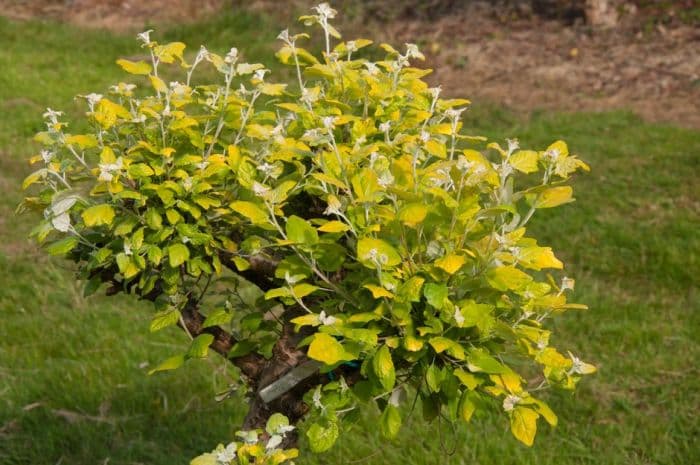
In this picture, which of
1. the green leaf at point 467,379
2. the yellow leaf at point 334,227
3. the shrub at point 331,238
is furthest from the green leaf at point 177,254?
the green leaf at point 467,379

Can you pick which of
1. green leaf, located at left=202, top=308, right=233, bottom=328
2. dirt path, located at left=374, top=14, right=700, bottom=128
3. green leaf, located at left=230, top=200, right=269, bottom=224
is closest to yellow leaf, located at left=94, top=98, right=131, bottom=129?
green leaf, located at left=230, top=200, right=269, bottom=224

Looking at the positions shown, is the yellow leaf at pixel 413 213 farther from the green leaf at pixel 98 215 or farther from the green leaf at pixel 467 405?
the green leaf at pixel 98 215

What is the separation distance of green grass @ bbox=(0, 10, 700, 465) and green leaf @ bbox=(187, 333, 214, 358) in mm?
780

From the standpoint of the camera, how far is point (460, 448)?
4.20 metres

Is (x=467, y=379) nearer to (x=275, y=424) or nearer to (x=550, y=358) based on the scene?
(x=550, y=358)

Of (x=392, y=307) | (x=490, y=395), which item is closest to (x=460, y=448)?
(x=490, y=395)

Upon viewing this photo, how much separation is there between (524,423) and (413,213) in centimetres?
58

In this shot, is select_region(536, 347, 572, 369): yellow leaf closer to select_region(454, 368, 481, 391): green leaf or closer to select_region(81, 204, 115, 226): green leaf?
select_region(454, 368, 481, 391): green leaf

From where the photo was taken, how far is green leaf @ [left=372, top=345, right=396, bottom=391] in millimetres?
2143

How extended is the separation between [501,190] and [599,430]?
8.19 ft

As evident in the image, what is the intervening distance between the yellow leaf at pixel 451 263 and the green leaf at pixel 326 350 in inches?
11.5

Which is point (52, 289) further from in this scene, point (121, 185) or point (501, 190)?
point (501, 190)

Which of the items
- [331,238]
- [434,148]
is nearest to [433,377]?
[331,238]

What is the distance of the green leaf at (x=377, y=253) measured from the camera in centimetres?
212
